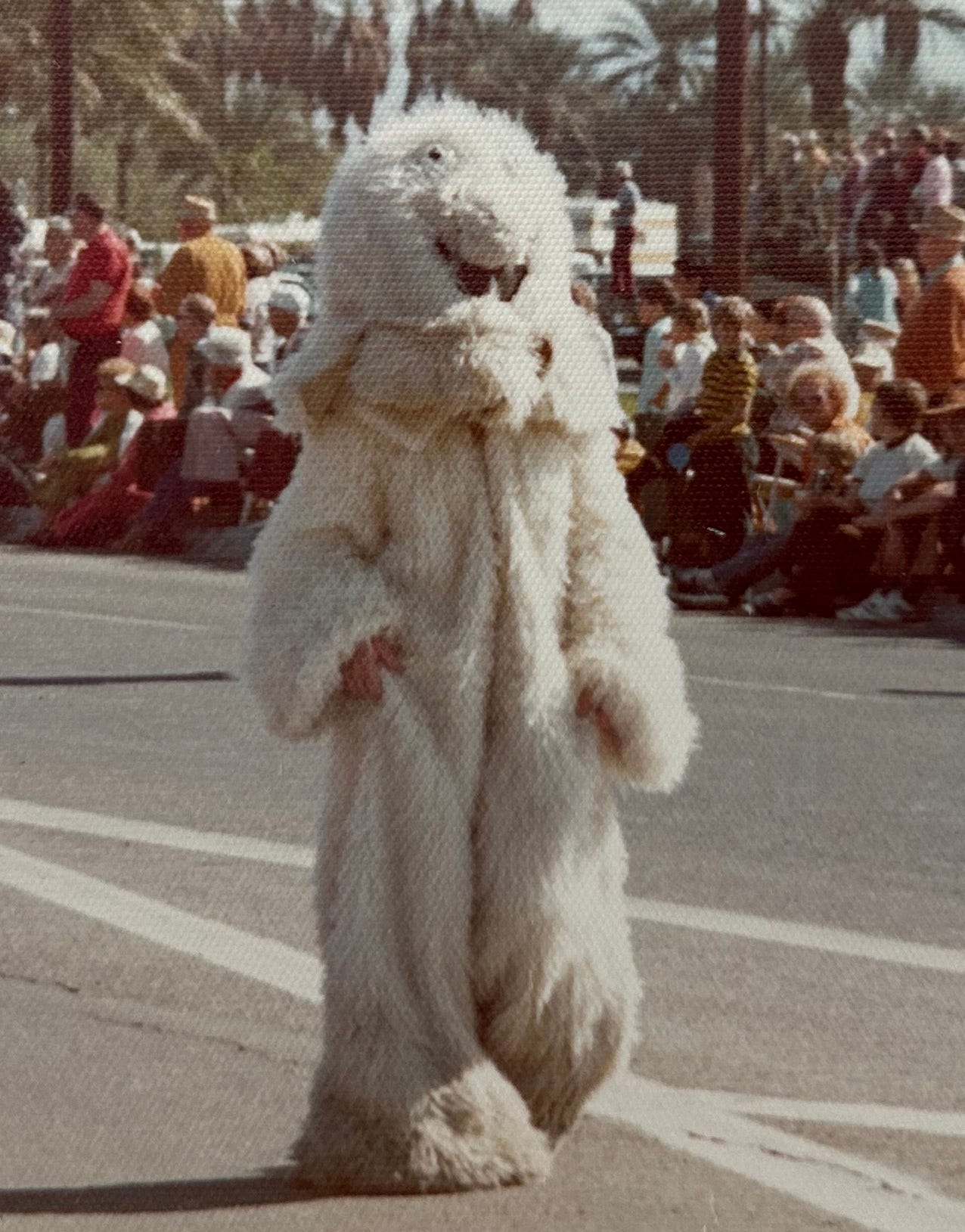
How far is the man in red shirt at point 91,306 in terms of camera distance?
67.5 feet

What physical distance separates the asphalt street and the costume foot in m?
0.04

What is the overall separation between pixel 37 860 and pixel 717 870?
1.75m

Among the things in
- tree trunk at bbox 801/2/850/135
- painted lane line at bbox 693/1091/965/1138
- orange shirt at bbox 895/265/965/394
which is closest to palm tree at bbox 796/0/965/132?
tree trunk at bbox 801/2/850/135

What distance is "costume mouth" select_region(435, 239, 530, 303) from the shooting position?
540 centimetres

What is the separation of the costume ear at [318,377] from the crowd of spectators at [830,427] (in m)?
9.79

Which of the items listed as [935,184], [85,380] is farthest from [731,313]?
[85,380]

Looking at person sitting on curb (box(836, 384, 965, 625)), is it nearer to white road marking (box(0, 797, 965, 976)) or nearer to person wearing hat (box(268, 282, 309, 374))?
person wearing hat (box(268, 282, 309, 374))

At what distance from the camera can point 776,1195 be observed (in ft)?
17.0

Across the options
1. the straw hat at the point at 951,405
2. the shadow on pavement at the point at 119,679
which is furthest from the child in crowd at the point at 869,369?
the shadow on pavement at the point at 119,679

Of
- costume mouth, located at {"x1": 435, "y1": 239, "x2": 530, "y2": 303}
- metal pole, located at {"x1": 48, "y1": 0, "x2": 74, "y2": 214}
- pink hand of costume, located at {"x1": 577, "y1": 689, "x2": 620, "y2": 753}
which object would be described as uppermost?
metal pole, located at {"x1": 48, "y1": 0, "x2": 74, "y2": 214}

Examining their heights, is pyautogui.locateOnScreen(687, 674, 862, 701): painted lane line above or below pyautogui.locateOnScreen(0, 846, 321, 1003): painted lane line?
below

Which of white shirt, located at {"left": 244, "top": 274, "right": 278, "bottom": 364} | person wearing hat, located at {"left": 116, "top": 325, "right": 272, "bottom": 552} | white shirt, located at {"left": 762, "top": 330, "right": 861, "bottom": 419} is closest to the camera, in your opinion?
white shirt, located at {"left": 762, "top": 330, "right": 861, "bottom": 419}

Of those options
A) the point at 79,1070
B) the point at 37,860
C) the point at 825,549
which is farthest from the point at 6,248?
the point at 79,1070

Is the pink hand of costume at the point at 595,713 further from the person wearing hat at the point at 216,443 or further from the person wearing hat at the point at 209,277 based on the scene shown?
the person wearing hat at the point at 209,277
